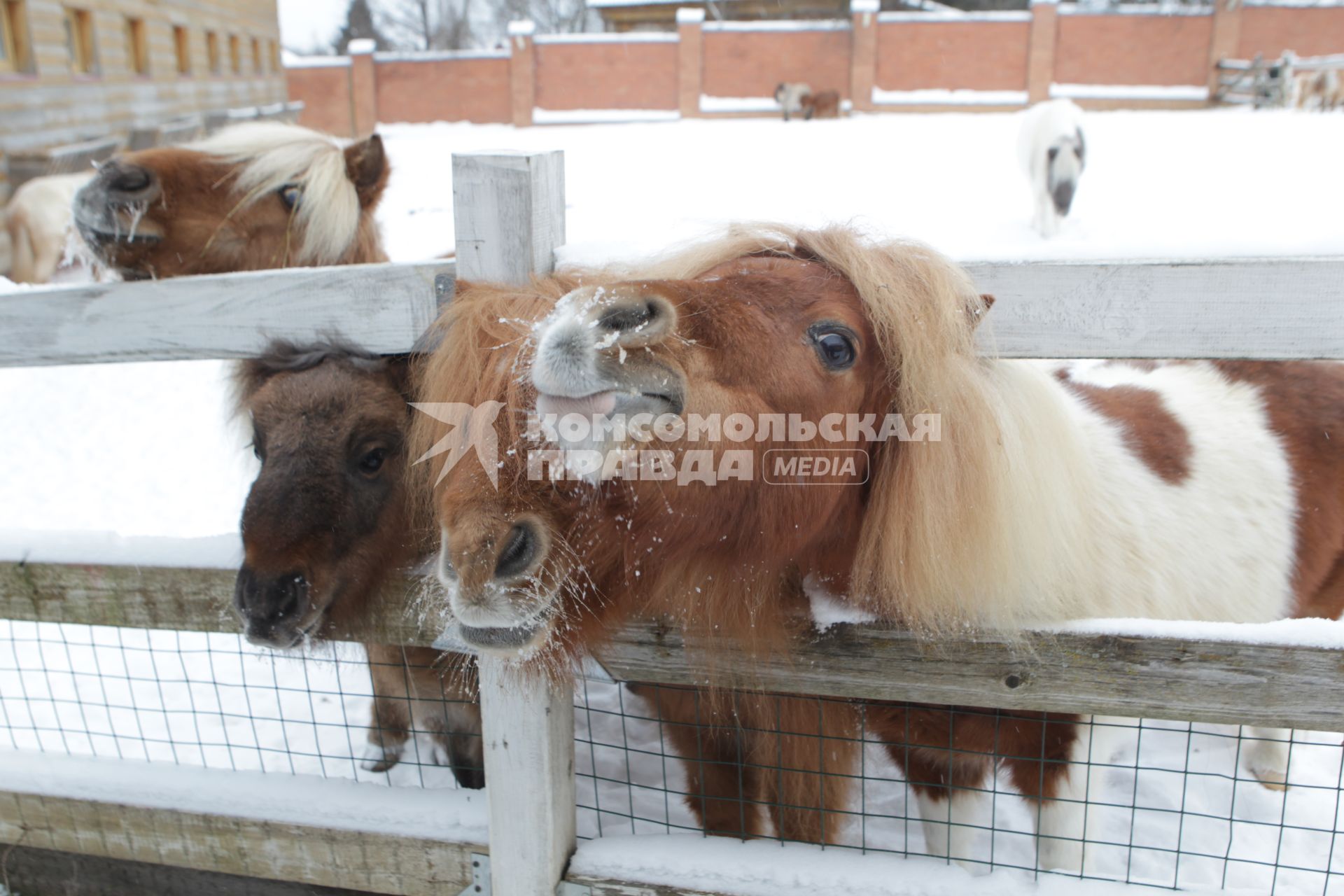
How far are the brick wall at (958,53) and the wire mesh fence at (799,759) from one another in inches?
1123

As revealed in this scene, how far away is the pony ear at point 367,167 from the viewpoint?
4.02 meters

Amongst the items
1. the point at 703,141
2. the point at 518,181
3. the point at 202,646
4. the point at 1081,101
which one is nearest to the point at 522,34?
the point at 703,141

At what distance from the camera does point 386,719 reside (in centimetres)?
376

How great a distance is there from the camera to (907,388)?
71.0 inches

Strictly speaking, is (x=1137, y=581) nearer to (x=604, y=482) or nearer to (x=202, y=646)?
(x=604, y=482)

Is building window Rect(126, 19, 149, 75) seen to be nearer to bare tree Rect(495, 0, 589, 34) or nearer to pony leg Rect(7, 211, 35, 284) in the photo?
pony leg Rect(7, 211, 35, 284)

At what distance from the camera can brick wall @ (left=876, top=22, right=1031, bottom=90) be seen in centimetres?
2812

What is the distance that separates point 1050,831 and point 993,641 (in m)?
1.04

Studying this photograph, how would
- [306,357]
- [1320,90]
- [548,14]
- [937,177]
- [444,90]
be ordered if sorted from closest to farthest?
[306,357]
[937,177]
[1320,90]
[444,90]
[548,14]

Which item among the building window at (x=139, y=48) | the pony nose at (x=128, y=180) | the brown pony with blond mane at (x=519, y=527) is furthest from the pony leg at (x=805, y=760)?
the building window at (x=139, y=48)

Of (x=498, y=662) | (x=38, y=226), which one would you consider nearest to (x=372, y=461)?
(x=498, y=662)

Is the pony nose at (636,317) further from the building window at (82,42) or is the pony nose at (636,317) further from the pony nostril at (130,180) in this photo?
the building window at (82,42)

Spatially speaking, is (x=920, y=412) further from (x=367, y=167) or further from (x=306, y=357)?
(x=367, y=167)

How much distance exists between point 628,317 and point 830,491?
634 millimetres
